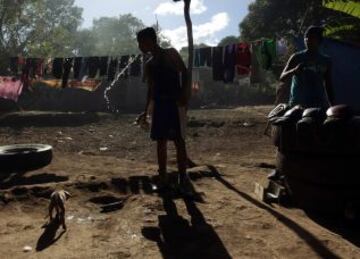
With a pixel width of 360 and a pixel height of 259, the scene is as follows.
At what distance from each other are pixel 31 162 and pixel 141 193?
2680mm

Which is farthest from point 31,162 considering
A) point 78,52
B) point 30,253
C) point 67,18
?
point 78,52

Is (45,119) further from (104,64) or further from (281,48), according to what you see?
(281,48)

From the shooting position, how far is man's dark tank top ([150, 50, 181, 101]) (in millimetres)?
4926

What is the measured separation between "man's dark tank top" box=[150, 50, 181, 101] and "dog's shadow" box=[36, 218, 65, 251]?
5.60ft

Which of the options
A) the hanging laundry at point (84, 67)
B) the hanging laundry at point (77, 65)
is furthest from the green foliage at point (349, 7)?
the hanging laundry at point (77, 65)

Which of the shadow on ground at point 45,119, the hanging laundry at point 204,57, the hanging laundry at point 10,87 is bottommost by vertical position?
the shadow on ground at point 45,119

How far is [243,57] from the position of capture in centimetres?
1253

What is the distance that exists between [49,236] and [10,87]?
13.3 meters

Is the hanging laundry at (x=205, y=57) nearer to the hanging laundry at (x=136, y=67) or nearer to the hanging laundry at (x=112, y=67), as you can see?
the hanging laundry at (x=136, y=67)

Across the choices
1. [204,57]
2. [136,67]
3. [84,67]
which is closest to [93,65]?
[84,67]

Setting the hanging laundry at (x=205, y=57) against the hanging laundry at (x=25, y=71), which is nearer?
the hanging laundry at (x=205, y=57)

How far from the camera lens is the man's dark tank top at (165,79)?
16.2 feet

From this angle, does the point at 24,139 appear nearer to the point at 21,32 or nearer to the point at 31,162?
the point at 31,162

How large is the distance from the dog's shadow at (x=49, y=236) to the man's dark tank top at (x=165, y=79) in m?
1.71
